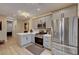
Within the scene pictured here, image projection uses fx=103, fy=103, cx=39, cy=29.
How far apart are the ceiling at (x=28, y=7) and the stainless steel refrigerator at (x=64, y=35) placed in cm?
31

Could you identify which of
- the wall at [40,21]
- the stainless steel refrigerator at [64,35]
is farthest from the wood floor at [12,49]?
the wall at [40,21]

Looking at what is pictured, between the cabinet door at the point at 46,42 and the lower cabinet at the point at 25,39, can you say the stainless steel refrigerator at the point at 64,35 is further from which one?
the lower cabinet at the point at 25,39

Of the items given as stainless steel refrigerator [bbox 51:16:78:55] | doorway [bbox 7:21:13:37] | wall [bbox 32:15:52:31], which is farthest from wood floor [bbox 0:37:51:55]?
wall [bbox 32:15:52:31]

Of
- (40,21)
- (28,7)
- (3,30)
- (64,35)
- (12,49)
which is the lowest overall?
(12,49)

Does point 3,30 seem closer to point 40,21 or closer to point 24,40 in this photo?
point 24,40

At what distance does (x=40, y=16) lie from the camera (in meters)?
2.45

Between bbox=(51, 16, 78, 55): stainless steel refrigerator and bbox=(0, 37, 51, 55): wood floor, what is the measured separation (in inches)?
11.0

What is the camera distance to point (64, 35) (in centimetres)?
236

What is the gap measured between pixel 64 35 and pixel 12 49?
123 cm

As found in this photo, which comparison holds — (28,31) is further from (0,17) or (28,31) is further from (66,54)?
(66,54)

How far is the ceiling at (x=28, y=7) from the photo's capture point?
2.25 m

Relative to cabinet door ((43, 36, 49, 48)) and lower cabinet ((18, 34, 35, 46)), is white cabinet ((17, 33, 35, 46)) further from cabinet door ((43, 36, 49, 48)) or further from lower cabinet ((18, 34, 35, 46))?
cabinet door ((43, 36, 49, 48))

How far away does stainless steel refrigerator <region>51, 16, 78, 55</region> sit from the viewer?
2246 mm

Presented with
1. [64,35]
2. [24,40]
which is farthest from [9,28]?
[64,35]
